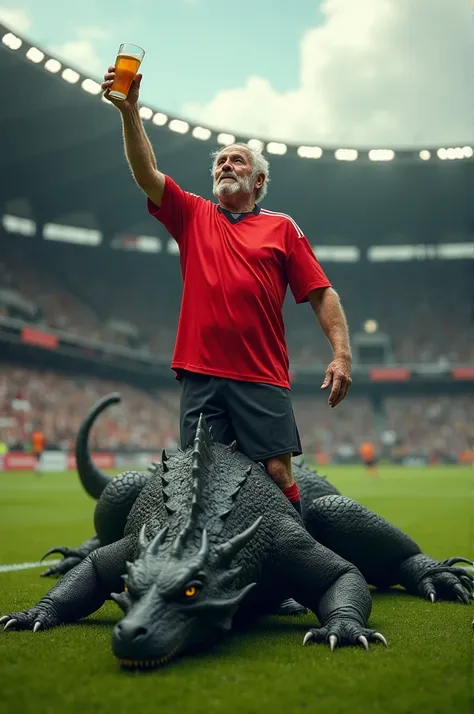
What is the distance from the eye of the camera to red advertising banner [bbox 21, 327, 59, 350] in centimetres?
3106

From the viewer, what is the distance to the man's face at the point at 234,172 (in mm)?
3766

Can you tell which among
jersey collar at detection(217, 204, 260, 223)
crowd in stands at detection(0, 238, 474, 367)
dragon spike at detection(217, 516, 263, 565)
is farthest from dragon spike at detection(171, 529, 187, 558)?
crowd in stands at detection(0, 238, 474, 367)

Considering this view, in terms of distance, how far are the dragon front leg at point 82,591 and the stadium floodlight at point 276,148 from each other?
33.0 m

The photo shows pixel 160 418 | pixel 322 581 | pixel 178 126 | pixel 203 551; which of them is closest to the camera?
pixel 203 551

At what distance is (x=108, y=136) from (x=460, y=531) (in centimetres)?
2627

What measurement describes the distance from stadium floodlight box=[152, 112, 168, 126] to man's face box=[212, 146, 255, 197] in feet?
93.8

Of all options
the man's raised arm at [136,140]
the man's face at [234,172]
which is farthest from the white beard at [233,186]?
the man's raised arm at [136,140]

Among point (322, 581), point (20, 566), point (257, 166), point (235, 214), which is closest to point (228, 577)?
point (322, 581)

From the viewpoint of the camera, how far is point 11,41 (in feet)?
80.5

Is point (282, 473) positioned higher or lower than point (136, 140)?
lower

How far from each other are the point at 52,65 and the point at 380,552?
2600cm

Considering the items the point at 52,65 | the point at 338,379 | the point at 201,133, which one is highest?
the point at 201,133

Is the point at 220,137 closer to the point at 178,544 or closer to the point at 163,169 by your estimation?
the point at 163,169

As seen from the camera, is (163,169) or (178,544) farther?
(163,169)
